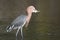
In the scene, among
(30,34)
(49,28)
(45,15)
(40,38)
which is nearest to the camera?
(40,38)

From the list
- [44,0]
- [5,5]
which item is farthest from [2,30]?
[44,0]

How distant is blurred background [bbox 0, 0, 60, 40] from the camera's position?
476cm

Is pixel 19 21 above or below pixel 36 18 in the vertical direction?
above

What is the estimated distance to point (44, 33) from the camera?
4.93m

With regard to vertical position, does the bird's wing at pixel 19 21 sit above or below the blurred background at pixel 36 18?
above

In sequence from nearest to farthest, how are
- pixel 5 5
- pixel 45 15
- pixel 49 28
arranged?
pixel 49 28, pixel 45 15, pixel 5 5

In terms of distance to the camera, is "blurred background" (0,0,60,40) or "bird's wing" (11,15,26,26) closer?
"bird's wing" (11,15,26,26)

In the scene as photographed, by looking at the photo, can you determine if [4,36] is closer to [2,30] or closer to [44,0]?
[2,30]

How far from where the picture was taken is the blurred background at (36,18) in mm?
4762

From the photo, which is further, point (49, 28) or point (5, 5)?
point (5, 5)

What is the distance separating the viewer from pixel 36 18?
22.5 feet

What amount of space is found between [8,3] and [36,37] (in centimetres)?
401

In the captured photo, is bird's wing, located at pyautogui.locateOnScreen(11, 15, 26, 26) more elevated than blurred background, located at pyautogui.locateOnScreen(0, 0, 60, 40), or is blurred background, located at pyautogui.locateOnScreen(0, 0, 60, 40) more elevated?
bird's wing, located at pyautogui.locateOnScreen(11, 15, 26, 26)

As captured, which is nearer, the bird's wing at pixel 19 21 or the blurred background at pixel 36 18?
the bird's wing at pixel 19 21
